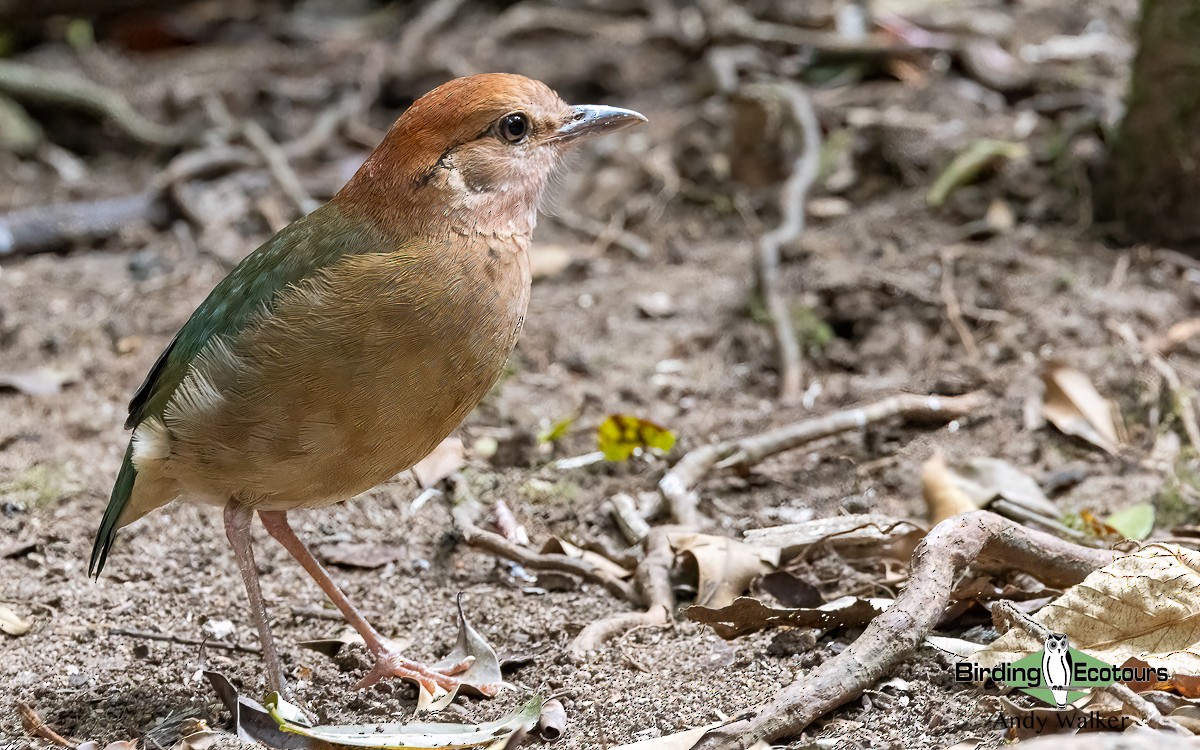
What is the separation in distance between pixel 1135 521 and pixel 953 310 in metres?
1.59

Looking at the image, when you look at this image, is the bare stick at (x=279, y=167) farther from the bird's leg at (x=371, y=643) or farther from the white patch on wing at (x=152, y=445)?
the white patch on wing at (x=152, y=445)

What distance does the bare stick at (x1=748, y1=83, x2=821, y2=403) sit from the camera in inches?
209

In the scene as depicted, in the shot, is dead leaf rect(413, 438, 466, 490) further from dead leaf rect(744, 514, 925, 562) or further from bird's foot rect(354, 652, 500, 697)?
dead leaf rect(744, 514, 925, 562)

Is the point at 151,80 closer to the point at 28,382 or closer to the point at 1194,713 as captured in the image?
the point at 28,382

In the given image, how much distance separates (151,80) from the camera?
9172mm

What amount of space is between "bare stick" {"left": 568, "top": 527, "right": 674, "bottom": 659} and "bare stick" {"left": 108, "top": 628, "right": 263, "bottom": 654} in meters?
1.03

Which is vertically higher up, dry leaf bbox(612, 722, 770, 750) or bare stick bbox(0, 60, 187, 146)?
bare stick bbox(0, 60, 187, 146)

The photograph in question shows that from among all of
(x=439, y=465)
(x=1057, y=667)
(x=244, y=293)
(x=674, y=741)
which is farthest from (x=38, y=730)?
(x=1057, y=667)

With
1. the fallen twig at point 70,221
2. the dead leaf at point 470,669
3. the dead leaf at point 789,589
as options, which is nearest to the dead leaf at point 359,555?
the dead leaf at point 470,669

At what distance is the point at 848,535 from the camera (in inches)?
151

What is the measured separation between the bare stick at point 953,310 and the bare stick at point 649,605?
1824 mm

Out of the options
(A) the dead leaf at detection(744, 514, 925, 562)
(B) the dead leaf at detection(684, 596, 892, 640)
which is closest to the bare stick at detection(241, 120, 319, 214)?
(A) the dead leaf at detection(744, 514, 925, 562)

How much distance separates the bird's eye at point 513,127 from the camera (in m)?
3.80

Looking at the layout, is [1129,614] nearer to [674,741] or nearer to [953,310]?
[674,741]
